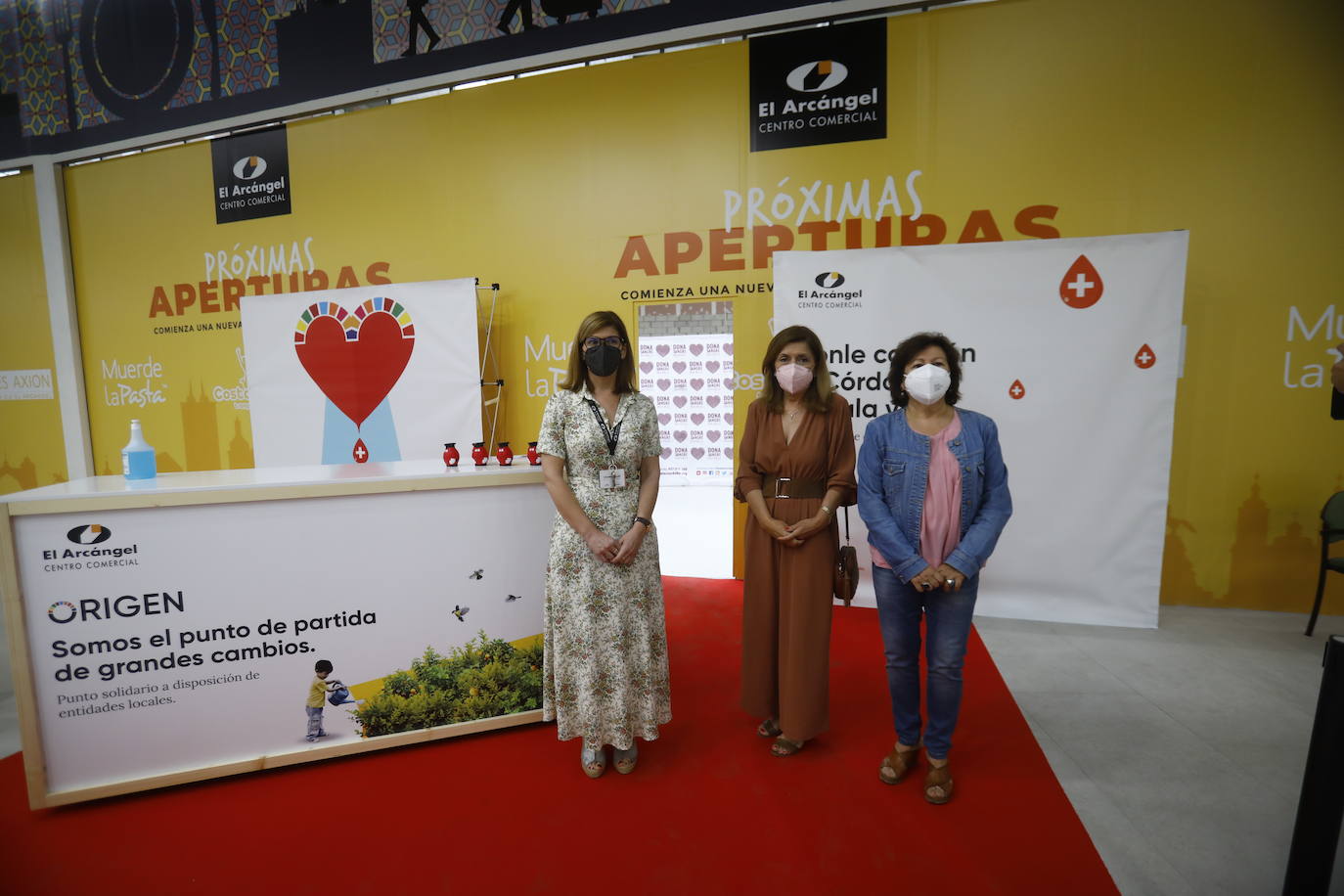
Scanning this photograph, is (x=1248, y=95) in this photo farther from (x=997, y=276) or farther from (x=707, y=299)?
(x=707, y=299)

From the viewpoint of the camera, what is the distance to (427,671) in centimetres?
229

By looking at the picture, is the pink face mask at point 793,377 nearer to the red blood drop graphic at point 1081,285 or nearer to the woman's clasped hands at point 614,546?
the woman's clasped hands at point 614,546

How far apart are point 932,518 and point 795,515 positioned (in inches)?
17.7

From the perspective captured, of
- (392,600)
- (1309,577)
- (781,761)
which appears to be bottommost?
(781,761)

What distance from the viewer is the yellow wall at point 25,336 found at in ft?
18.4

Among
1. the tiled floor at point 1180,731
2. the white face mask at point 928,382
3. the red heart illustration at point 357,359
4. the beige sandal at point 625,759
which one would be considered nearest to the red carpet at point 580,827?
the beige sandal at point 625,759

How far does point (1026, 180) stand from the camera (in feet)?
11.8

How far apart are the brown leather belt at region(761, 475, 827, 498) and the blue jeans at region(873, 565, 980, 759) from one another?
32 cm

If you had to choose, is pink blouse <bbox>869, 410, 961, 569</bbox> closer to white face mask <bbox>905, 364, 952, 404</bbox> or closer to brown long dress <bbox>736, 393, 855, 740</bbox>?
white face mask <bbox>905, 364, 952, 404</bbox>

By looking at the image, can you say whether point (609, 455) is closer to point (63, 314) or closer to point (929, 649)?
point (929, 649)

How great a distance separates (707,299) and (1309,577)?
12.8ft

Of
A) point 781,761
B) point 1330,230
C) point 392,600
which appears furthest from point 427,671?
point 1330,230

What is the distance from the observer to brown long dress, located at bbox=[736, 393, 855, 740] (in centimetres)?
209

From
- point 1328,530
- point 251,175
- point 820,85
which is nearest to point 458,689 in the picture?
point 820,85
